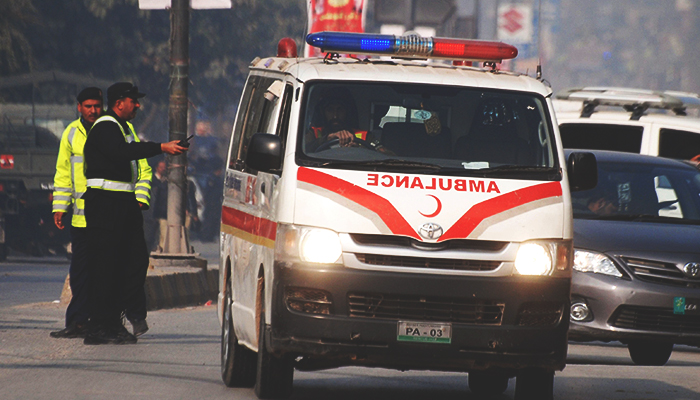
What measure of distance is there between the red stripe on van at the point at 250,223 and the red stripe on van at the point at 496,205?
94 centimetres

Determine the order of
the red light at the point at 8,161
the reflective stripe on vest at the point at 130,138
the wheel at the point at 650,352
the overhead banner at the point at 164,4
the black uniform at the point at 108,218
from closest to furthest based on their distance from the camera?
1. the black uniform at the point at 108,218
2. the reflective stripe on vest at the point at 130,138
3. the wheel at the point at 650,352
4. the overhead banner at the point at 164,4
5. the red light at the point at 8,161

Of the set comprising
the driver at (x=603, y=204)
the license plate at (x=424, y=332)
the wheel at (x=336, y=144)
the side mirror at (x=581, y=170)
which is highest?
the wheel at (x=336, y=144)

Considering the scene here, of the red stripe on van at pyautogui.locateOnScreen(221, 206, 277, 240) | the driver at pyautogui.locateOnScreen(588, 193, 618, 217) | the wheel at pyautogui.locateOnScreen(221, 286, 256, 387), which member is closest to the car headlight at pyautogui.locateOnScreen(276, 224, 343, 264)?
the red stripe on van at pyautogui.locateOnScreen(221, 206, 277, 240)

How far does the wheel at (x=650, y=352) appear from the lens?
11.5 m

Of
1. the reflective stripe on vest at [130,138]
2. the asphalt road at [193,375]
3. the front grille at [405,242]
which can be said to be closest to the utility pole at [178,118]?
the asphalt road at [193,375]

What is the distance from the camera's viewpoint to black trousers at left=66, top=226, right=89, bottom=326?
11383 millimetres

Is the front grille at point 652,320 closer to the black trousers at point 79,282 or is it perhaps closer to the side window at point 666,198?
the side window at point 666,198

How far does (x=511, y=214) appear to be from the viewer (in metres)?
7.73

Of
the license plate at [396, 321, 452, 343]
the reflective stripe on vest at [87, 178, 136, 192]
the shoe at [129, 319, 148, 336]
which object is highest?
the reflective stripe on vest at [87, 178, 136, 192]

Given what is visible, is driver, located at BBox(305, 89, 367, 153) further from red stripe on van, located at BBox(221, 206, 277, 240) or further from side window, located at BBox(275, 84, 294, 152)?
red stripe on van, located at BBox(221, 206, 277, 240)

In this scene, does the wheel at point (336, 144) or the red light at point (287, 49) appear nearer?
the wheel at point (336, 144)

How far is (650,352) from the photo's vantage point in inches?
456

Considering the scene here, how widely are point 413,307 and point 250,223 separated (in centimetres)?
146

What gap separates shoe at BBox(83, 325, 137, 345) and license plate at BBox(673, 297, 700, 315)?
404 centimetres
